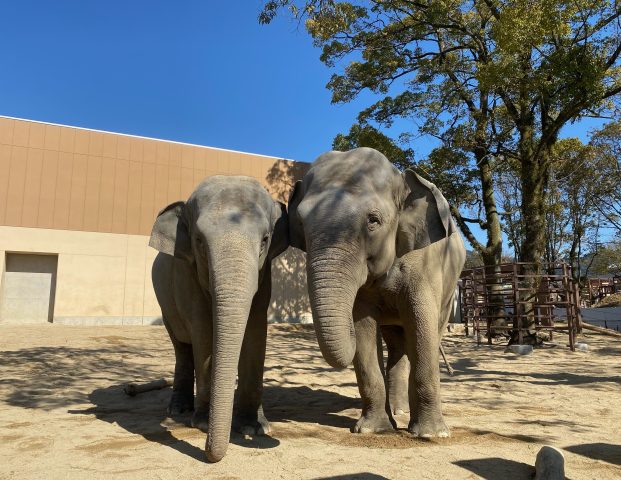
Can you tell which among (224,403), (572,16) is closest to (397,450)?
(224,403)

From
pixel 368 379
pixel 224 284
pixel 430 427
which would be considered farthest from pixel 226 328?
pixel 430 427

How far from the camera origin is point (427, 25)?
15.5 m

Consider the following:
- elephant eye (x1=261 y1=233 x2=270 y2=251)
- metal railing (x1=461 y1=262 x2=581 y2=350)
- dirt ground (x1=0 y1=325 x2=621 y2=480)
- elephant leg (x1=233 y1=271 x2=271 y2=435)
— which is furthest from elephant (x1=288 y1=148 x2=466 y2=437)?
metal railing (x1=461 y1=262 x2=581 y2=350)

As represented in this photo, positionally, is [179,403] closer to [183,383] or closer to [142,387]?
[183,383]

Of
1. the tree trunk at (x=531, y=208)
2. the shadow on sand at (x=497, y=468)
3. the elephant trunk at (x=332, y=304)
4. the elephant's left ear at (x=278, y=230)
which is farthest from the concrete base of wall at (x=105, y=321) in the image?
the shadow on sand at (x=497, y=468)

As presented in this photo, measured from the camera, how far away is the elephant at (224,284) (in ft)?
11.4

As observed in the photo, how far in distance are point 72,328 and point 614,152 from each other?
25.6 metres

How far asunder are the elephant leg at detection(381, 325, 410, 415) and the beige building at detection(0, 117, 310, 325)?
15.3 m

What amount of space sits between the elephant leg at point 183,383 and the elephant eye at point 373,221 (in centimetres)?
282

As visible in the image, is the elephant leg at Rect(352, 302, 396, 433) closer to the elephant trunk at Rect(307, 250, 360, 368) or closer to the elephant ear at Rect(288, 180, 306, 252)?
the elephant ear at Rect(288, 180, 306, 252)

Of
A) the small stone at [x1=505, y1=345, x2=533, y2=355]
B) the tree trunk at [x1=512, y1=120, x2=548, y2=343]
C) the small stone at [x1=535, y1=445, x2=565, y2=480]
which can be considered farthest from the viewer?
the tree trunk at [x1=512, y1=120, x2=548, y2=343]

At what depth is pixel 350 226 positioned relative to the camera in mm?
3537

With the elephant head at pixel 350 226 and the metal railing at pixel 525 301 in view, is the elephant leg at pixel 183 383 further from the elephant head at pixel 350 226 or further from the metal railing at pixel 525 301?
the metal railing at pixel 525 301

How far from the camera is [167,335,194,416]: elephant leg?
17.2 ft
